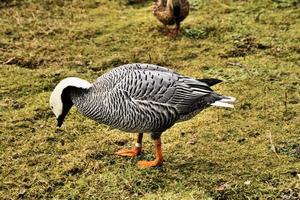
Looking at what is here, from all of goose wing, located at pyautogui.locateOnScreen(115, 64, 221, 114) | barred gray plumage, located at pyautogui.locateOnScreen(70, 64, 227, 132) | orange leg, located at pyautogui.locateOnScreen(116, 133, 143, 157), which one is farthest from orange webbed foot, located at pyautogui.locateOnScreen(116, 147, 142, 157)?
goose wing, located at pyautogui.locateOnScreen(115, 64, 221, 114)

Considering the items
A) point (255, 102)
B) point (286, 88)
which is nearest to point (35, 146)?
point (255, 102)

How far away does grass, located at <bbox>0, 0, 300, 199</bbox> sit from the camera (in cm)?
→ 493

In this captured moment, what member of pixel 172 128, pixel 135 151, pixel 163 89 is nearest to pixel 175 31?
pixel 172 128

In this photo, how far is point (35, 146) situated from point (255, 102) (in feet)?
8.32

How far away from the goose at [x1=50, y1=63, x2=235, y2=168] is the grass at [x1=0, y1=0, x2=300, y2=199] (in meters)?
0.46

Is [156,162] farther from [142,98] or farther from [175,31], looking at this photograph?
[175,31]

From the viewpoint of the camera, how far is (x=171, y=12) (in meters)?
7.89

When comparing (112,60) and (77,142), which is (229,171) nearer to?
(77,142)

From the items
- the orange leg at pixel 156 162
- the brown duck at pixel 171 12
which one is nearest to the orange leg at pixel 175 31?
the brown duck at pixel 171 12

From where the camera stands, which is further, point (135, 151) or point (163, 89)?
point (135, 151)

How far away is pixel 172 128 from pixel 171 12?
254 centimetres

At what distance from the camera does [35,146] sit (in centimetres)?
554

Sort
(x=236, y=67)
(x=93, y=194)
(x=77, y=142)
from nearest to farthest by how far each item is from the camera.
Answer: (x=93, y=194), (x=77, y=142), (x=236, y=67)

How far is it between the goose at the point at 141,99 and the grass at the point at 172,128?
457 mm
